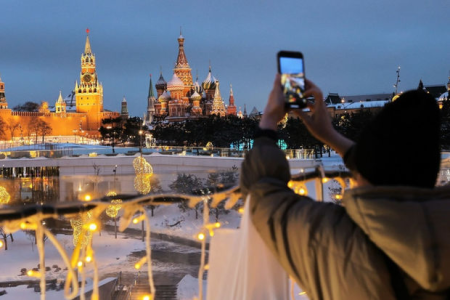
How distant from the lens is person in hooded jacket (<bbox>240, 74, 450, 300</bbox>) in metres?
1.07

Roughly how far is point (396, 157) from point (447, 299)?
34 cm

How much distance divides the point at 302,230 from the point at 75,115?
68852mm

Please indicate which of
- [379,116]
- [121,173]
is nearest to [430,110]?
[379,116]

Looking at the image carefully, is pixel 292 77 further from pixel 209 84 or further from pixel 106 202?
pixel 209 84

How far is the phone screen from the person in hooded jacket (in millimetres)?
156

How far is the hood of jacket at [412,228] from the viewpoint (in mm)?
1052

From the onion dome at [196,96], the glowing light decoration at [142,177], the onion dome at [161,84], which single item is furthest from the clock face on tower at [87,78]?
the glowing light decoration at [142,177]

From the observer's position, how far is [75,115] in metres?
67.0

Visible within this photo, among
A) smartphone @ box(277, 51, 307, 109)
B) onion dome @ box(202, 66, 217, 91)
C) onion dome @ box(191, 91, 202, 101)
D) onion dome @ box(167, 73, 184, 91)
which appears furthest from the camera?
onion dome @ box(202, 66, 217, 91)

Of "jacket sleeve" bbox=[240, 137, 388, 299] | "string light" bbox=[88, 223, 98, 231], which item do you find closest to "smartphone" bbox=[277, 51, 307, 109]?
"jacket sleeve" bbox=[240, 137, 388, 299]

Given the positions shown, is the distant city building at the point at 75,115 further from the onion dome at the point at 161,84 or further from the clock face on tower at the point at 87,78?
the onion dome at the point at 161,84

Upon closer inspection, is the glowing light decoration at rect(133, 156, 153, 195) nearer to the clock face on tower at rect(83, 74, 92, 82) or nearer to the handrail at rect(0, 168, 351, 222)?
the handrail at rect(0, 168, 351, 222)

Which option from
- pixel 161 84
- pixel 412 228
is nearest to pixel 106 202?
pixel 412 228

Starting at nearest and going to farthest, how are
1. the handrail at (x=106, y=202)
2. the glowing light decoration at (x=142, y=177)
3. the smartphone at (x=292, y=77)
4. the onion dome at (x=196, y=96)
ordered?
the smartphone at (x=292, y=77), the handrail at (x=106, y=202), the glowing light decoration at (x=142, y=177), the onion dome at (x=196, y=96)
